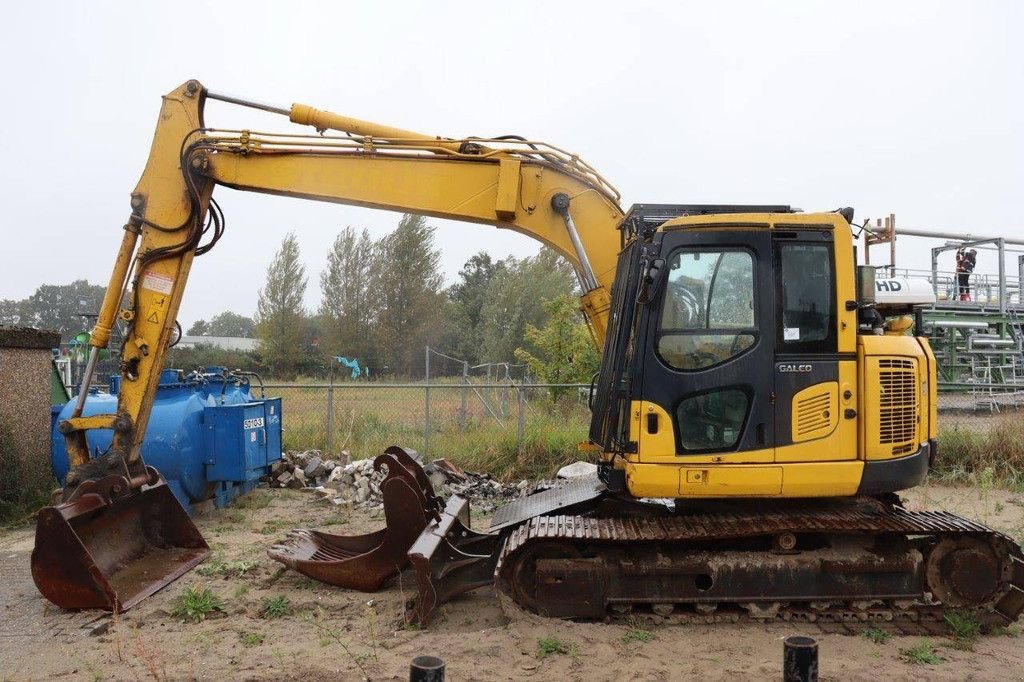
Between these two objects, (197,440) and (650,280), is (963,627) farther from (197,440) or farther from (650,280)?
(197,440)

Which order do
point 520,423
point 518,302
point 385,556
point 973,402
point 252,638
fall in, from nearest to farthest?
point 252,638 < point 385,556 < point 520,423 < point 973,402 < point 518,302

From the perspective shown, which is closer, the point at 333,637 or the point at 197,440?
the point at 333,637

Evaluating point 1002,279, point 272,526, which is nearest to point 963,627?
point 272,526

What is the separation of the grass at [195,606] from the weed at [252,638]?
0.52 metres

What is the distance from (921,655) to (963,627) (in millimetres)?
616

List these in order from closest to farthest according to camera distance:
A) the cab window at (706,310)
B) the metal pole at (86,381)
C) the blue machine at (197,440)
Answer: the cab window at (706,310) < the metal pole at (86,381) < the blue machine at (197,440)

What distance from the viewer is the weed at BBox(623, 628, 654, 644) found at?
5.14 metres

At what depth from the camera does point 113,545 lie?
6.38 meters

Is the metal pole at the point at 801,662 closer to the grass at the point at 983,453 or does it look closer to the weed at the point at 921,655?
the weed at the point at 921,655

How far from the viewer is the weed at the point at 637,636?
5141 mm

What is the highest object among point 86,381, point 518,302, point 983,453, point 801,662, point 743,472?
point 518,302

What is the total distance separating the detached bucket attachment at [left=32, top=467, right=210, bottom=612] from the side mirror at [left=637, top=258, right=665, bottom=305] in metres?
4.33

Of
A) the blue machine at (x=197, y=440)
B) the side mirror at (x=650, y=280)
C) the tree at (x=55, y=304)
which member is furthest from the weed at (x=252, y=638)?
the tree at (x=55, y=304)

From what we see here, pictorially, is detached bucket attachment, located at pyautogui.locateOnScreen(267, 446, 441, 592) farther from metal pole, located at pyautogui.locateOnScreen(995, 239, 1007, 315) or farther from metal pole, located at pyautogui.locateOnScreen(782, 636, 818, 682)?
metal pole, located at pyautogui.locateOnScreen(995, 239, 1007, 315)
